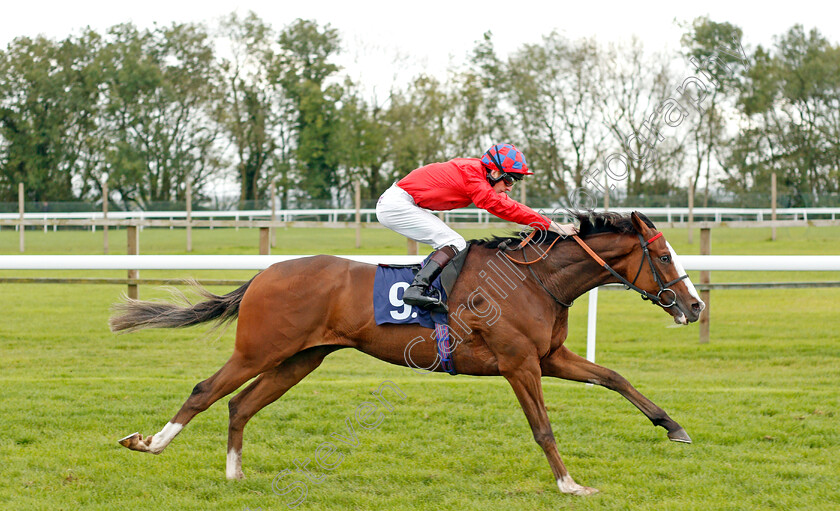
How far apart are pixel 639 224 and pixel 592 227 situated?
0.91ft

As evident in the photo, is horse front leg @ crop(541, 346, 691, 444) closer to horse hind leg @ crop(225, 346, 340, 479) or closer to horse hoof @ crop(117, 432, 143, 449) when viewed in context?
horse hind leg @ crop(225, 346, 340, 479)

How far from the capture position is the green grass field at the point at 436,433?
3930 mm

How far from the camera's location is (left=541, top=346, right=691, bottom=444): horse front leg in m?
4.24

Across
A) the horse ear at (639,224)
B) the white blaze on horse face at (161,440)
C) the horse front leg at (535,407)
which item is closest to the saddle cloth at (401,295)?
the horse front leg at (535,407)

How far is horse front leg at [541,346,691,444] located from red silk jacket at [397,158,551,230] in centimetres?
77

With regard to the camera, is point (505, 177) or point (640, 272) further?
point (505, 177)

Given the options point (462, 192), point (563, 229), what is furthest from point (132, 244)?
point (563, 229)

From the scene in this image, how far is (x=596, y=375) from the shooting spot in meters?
4.39

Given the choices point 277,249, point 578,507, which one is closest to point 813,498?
point 578,507

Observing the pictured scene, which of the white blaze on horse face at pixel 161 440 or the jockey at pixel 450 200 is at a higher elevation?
the jockey at pixel 450 200

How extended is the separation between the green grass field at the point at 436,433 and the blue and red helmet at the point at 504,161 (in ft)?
5.57

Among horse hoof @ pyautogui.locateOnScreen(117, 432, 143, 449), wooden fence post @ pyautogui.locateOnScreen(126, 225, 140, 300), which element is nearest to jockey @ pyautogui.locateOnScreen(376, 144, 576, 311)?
horse hoof @ pyautogui.locateOnScreen(117, 432, 143, 449)

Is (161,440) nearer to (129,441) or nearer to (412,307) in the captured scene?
(129,441)

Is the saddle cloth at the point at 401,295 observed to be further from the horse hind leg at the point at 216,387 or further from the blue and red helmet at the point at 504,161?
the horse hind leg at the point at 216,387
